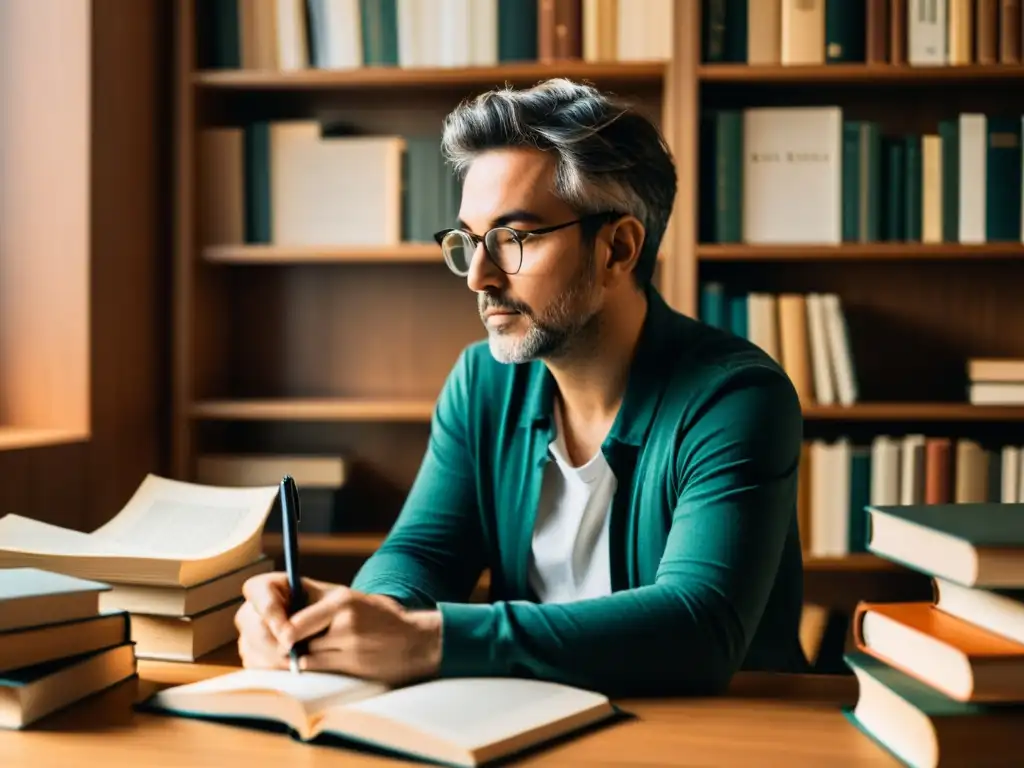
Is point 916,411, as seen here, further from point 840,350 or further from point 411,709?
point 411,709

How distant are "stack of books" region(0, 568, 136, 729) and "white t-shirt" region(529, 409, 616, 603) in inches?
23.9

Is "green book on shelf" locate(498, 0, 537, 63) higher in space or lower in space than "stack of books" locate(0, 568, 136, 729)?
higher

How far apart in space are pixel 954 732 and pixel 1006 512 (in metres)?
0.23

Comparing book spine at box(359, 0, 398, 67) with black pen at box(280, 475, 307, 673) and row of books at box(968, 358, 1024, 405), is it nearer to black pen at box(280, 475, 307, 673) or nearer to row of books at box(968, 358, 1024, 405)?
row of books at box(968, 358, 1024, 405)

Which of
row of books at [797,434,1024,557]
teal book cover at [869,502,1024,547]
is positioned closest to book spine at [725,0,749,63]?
row of books at [797,434,1024,557]

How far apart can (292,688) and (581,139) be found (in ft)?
2.66

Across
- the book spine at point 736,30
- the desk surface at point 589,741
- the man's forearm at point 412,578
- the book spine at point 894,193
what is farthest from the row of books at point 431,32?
the desk surface at point 589,741

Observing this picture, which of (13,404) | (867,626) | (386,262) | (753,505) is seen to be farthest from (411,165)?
(867,626)

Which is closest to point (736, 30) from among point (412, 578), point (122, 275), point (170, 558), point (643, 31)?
point (643, 31)

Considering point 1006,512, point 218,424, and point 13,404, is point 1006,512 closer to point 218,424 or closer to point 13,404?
point 13,404

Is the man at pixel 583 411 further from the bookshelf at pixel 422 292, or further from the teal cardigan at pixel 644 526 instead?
the bookshelf at pixel 422 292

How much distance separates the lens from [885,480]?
2.48 meters

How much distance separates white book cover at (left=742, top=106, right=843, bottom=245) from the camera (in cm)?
247

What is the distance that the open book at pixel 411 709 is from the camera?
825 millimetres
